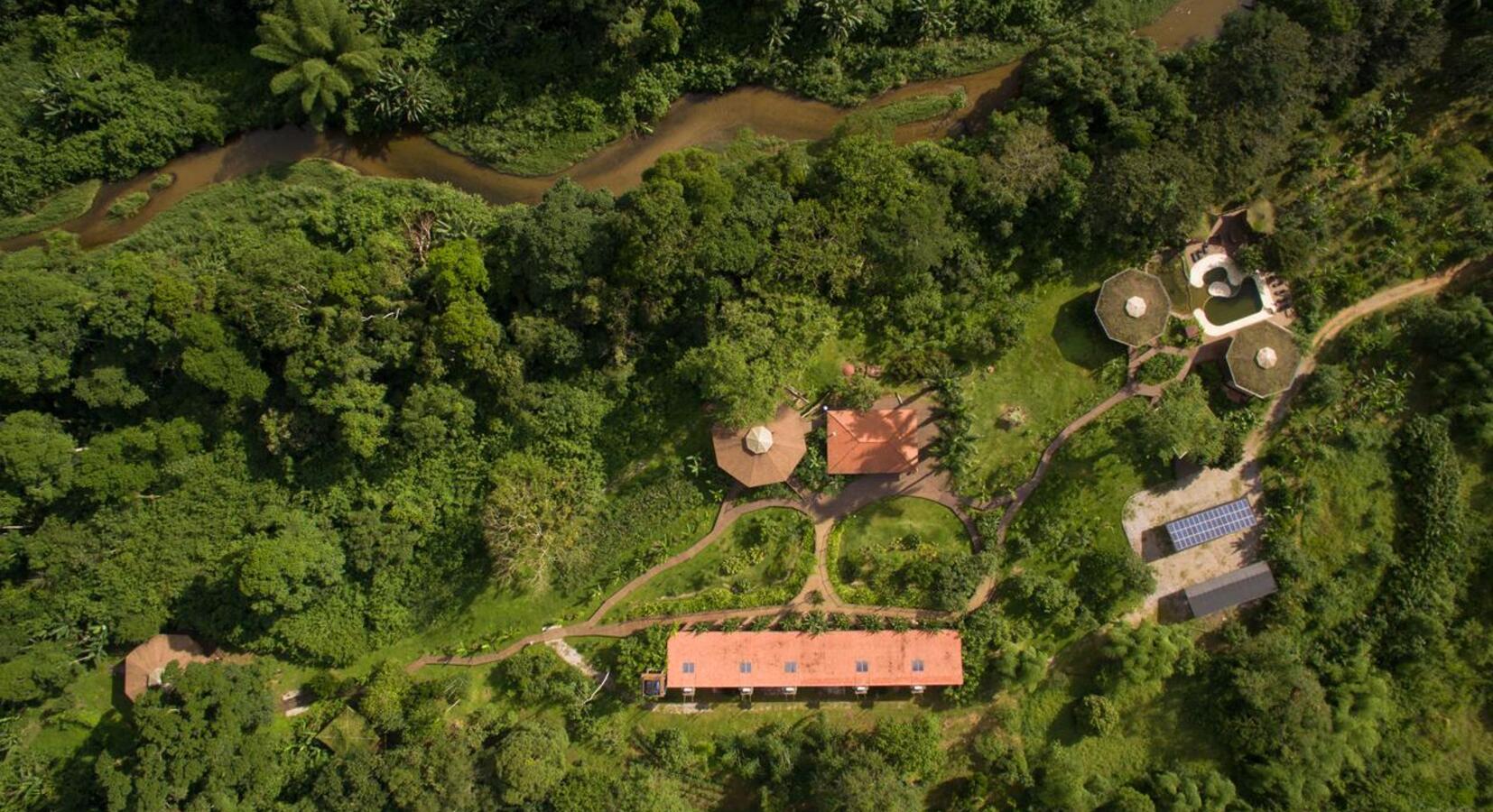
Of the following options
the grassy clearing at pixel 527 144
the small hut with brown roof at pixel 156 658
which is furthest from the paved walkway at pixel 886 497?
the grassy clearing at pixel 527 144

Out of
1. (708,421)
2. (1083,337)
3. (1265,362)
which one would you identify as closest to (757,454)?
(708,421)

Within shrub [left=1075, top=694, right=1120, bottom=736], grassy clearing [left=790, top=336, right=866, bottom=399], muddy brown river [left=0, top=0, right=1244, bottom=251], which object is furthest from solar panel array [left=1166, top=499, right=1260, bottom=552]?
muddy brown river [left=0, top=0, right=1244, bottom=251]

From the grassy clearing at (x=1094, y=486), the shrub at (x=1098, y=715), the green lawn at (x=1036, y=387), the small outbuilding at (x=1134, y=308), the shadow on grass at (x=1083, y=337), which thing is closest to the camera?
the shrub at (x=1098, y=715)

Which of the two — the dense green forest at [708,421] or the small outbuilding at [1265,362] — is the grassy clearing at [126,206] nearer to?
the dense green forest at [708,421]

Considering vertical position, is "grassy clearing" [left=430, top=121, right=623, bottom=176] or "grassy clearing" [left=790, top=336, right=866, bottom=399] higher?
"grassy clearing" [left=430, top=121, right=623, bottom=176]

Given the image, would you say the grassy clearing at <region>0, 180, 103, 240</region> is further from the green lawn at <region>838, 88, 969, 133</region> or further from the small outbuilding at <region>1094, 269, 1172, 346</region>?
the small outbuilding at <region>1094, 269, 1172, 346</region>

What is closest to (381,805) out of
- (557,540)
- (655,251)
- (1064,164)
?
(557,540)
